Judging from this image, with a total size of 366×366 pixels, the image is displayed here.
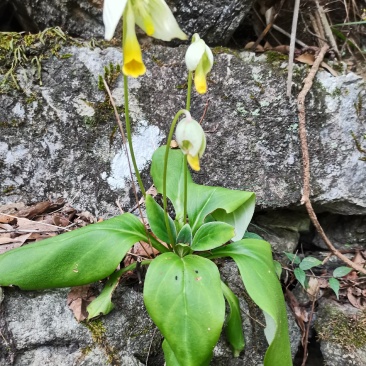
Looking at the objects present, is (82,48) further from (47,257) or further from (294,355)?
(294,355)

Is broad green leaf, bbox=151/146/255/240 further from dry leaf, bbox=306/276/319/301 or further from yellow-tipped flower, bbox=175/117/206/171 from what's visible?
dry leaf, bbox=306/276/319/301

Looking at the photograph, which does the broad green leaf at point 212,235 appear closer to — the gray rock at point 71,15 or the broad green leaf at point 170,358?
the broad green leaf at point 170,358

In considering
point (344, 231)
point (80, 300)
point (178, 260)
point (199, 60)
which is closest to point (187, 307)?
point (178, 260)

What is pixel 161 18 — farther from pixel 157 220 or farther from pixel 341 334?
pixel 341 334

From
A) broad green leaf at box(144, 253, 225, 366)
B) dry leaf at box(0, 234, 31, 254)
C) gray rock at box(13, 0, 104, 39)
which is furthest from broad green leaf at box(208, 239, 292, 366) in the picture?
gray rock at box(13, 0, 104, 39)

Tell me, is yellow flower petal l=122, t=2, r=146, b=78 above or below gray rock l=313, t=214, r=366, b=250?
above

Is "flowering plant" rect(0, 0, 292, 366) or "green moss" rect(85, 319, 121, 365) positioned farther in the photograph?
"green moss" rect(85, 319, 121, 365)

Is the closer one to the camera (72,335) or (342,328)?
(72,335)

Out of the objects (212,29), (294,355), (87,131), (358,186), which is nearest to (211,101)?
(212,29)
